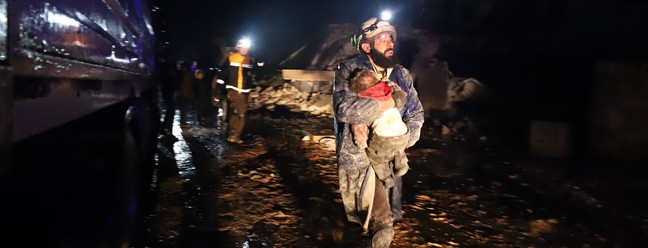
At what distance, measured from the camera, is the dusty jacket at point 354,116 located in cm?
274

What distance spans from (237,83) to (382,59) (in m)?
4.80

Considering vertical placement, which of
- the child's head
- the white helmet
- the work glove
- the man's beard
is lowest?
the work glove

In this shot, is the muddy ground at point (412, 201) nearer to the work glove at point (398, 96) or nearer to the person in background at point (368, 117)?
the person in background at point (368, 117)

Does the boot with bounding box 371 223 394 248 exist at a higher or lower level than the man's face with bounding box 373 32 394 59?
lower

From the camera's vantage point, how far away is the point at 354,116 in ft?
9.04

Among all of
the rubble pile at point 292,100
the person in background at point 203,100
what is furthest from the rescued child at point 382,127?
the rubble pile at point 292,100

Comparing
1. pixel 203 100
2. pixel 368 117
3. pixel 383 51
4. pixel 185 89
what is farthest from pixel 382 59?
pixel 203 100

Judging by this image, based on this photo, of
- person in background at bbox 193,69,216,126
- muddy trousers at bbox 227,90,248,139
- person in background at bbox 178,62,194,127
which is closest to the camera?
muddy trousers at bbox 227,90,248,139

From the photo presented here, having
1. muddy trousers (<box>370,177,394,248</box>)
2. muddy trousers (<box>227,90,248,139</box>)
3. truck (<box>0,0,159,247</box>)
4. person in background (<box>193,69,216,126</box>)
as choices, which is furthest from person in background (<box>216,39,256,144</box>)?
muddy trousers (<box>370,177,394,248</box>)

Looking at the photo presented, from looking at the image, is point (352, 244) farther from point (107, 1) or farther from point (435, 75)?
point (435, 75)

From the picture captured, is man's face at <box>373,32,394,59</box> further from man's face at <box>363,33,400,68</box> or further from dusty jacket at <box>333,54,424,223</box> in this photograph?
dusty jacket at <box>333,54,424,223</box>

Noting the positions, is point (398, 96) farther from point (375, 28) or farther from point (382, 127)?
point (375, 28)

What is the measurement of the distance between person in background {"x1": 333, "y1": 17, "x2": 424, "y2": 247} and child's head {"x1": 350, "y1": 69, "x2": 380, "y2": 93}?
6 cm

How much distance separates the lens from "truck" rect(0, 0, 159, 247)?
126 centimetres
